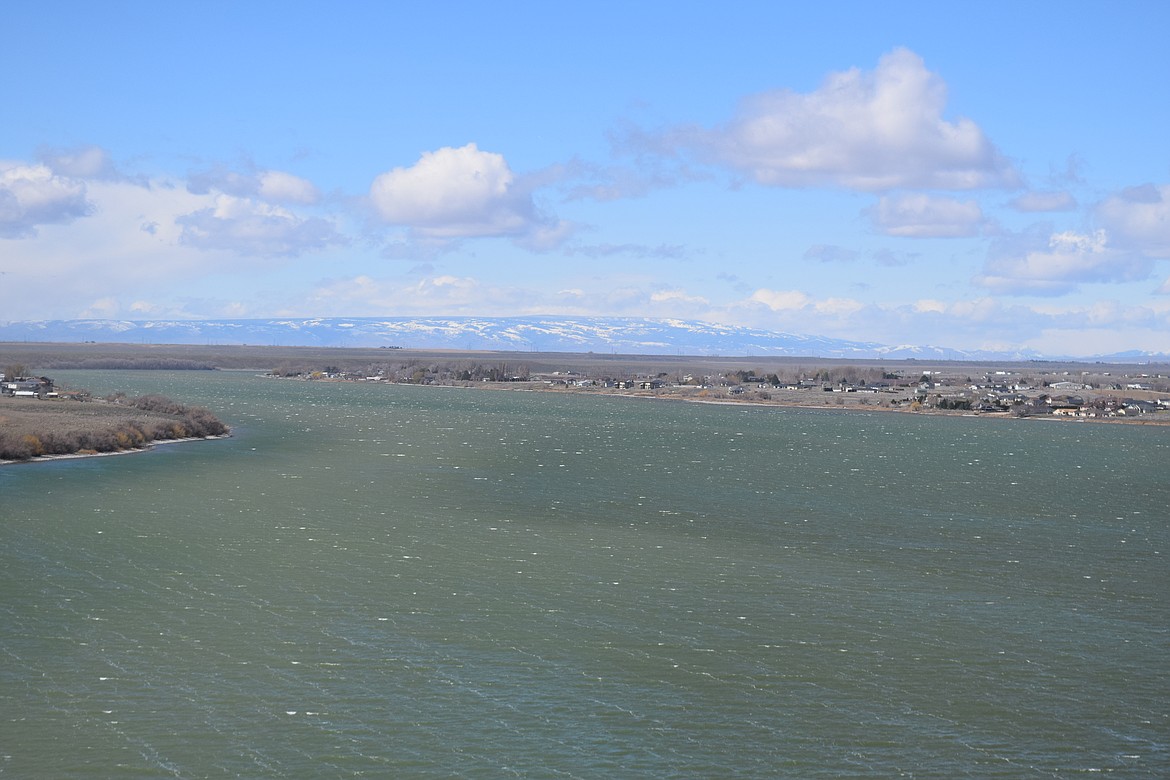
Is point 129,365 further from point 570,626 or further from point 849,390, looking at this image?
point 570,626

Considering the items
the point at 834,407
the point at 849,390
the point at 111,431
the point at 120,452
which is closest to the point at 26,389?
the point at 111,431

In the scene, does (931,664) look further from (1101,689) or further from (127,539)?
(127,539)

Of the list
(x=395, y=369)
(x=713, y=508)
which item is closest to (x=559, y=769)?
(x=713, y=508)

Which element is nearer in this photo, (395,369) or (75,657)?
(75,657)

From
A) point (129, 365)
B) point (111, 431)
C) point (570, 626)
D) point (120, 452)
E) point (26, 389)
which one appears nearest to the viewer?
point (570, 626)

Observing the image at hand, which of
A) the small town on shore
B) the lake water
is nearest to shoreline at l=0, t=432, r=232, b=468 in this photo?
the lake water

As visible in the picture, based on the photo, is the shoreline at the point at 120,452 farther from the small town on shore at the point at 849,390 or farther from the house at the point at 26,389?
the small town on shore at the point at 849,390
